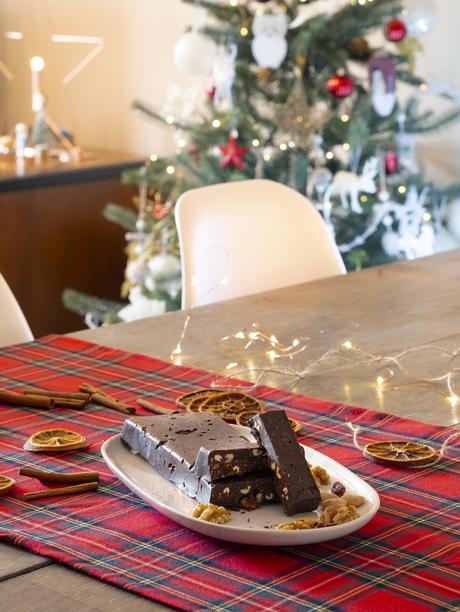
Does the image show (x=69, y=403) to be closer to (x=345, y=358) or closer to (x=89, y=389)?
(x=89, y=389)

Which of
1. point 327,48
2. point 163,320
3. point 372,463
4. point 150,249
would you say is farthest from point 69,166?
point 372,463

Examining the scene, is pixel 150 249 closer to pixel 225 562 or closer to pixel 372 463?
pixel 372 463

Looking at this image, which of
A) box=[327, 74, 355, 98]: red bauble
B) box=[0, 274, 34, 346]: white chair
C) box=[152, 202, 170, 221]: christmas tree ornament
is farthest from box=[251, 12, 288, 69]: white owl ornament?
box=[0, 274, 34, 346]: white chair

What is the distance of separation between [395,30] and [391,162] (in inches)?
12.7

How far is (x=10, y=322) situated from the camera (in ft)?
5.62

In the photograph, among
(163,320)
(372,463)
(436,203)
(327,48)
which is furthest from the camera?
(436,203)

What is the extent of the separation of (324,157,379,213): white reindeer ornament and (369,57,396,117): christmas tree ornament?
14cm

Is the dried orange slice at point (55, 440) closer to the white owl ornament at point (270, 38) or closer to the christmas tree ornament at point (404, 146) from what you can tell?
the white owl ornament at point (270, 38)

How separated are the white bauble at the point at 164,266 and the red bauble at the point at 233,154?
0.27 m

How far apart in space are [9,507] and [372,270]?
45.4 inches

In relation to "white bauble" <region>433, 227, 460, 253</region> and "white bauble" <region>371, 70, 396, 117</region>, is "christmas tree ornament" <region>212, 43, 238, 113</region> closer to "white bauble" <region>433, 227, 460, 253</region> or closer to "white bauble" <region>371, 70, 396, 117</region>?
"white bauble" <region>371, 70, 396, 117</region>

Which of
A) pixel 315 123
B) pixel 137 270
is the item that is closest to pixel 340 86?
pixel 315 123

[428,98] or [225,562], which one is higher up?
[428,98]

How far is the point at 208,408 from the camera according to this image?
48.2 inches
